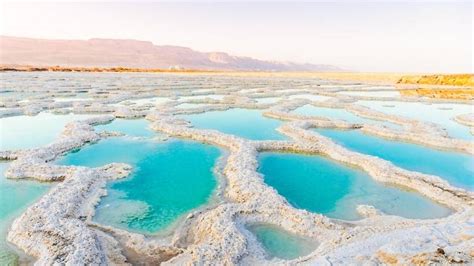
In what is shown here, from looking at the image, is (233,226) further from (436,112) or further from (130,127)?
(436,112)

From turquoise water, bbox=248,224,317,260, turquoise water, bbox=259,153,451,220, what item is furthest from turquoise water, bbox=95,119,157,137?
turquoise water, bbox=248,224,317,260

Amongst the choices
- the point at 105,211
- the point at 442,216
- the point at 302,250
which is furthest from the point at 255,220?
the point at 442,216

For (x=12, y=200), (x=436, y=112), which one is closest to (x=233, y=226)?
(x=12, y=200)

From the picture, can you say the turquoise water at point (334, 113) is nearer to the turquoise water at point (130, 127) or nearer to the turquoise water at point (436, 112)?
the turquoise water at point (436, 112)

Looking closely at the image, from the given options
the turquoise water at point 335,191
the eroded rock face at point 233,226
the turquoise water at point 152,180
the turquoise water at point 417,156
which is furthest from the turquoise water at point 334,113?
the turquoise water at point 152,180

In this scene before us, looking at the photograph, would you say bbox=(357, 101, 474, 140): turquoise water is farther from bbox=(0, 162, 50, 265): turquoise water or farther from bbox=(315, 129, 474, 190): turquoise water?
bbox=(0, 162, 50, 265): turquoise water

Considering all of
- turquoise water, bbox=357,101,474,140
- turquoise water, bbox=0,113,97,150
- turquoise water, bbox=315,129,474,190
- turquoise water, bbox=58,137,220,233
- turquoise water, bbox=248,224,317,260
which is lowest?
turquoise water, bbox=0,113,97,150

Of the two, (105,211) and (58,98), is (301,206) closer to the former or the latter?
(105,211)
